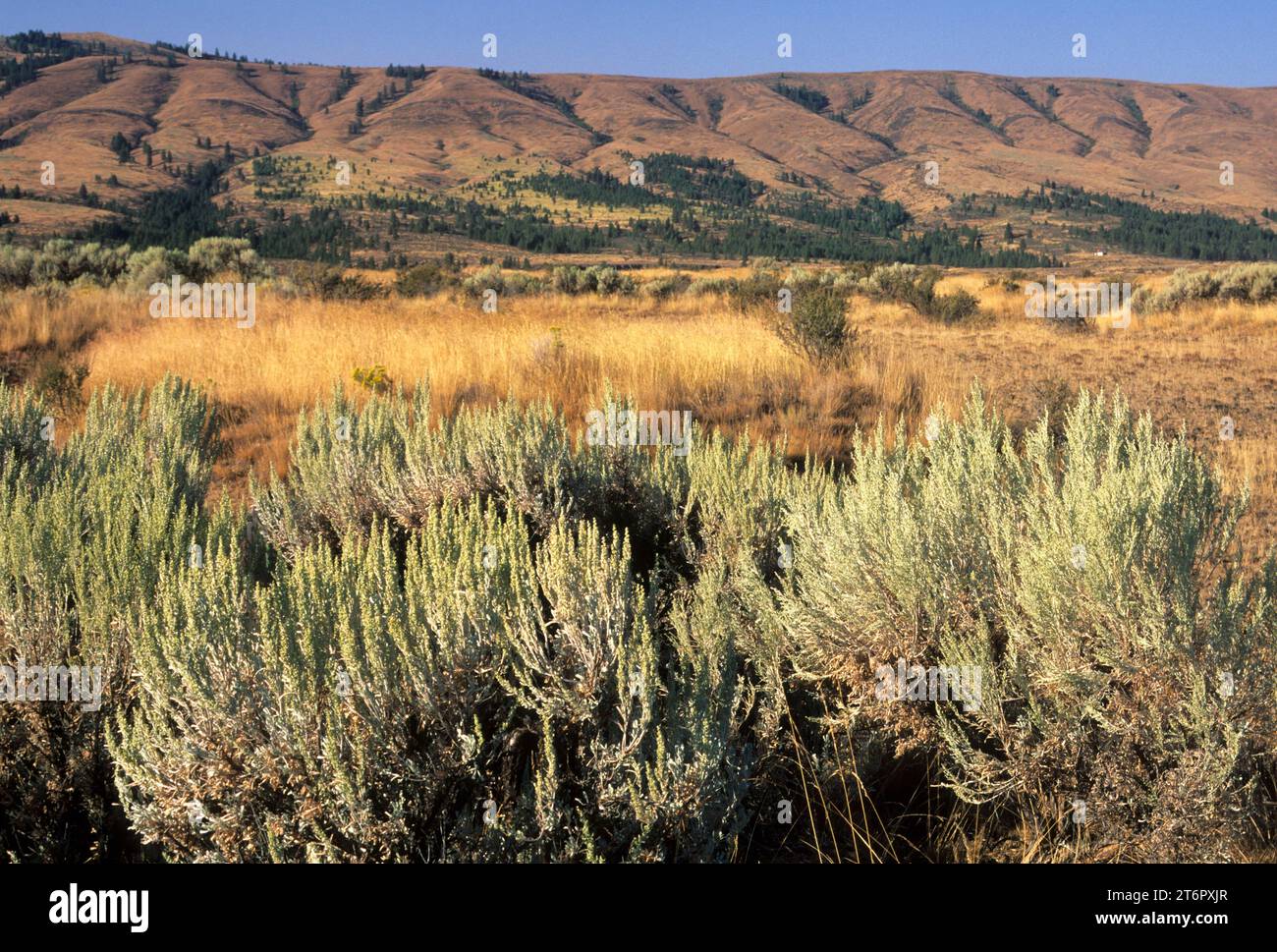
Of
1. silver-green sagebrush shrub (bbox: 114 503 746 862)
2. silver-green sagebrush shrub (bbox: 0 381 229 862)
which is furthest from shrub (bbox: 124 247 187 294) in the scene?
silver-green sagebrush shrub (bbox: 114 503 746 862)

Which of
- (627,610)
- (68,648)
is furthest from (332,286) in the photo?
(627,610)

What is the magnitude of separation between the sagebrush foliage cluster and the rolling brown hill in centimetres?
8031

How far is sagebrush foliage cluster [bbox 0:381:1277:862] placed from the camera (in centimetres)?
220

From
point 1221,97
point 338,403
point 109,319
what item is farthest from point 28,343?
point 1221,97

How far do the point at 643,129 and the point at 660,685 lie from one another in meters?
161

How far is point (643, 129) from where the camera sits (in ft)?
500

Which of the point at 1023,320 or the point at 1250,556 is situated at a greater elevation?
the point at 1023,320

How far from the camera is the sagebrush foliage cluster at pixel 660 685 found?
2199 millimetres

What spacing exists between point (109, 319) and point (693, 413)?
899 centimetres

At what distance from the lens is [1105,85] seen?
191125mm

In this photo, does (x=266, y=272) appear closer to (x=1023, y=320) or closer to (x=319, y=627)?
(x=1023, y=320)

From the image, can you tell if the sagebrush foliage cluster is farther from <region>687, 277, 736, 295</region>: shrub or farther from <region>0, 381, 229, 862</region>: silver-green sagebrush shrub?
<region>687, 277, 736, 295</region>: shrub

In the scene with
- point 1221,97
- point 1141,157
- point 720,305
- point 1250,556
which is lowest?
point 1250,556

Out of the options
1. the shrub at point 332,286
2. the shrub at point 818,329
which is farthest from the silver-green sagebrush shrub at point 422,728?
the shrub at point 332,286
